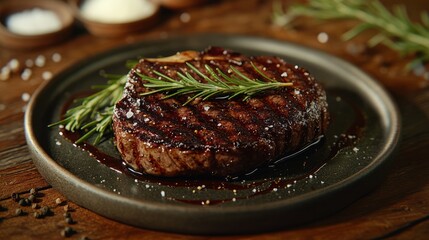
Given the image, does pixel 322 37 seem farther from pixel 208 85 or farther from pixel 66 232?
pixel 66 232

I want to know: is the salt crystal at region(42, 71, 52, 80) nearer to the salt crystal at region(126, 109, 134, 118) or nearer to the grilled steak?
the grilled steak

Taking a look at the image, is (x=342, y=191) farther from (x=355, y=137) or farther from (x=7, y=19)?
(x=7, y=19)

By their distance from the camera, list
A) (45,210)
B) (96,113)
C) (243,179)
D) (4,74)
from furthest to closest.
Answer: (4,74) → (96,113) → (243,179) → (45,210)

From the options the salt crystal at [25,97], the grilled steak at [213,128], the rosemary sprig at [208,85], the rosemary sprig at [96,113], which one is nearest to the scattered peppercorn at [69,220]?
the grilled steak at [213,128]

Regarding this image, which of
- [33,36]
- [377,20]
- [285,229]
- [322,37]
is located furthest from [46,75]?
[377,20]

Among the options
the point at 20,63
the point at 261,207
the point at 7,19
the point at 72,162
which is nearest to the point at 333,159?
the point at 261,207
